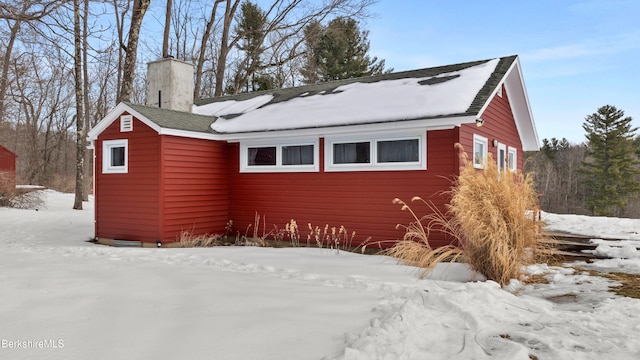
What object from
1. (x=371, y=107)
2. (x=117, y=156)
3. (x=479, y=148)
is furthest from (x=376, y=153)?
(x=117, y=156)

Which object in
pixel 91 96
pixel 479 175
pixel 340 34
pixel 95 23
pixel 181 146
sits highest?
pixel 340 34

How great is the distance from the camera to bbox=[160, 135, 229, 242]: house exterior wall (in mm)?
8609

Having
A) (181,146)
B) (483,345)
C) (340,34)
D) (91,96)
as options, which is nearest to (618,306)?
(483,345)

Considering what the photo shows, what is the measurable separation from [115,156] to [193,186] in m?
1.98

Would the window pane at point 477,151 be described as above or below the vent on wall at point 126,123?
below

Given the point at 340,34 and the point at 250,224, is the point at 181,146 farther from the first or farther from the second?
the point at 340,34

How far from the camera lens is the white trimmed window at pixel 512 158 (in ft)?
35.2

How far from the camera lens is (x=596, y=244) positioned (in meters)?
7.19

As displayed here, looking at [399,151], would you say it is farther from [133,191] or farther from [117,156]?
[117,156]

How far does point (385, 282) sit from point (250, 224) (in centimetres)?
529

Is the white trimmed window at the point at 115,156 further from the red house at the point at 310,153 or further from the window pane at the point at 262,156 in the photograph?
the window pane at the point at 262,156

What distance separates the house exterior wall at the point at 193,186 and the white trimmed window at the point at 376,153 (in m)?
2.81

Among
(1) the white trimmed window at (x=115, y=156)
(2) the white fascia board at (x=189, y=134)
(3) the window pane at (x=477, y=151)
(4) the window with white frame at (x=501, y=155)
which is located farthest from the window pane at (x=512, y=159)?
(1) the white trimmed window at (x=115, y=156)

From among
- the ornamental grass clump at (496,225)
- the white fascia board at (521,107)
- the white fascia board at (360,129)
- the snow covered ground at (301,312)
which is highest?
the white fascia board at (521,107)
